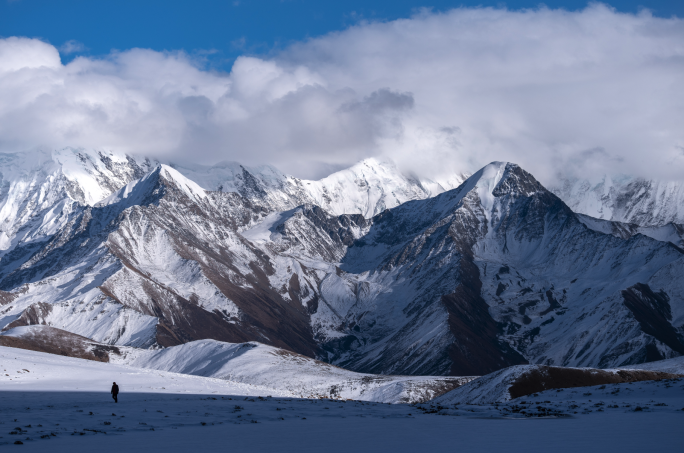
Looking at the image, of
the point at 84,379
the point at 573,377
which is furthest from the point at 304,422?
the point at 573,377

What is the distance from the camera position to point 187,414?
56.7 meters

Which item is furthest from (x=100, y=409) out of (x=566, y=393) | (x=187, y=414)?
(x=566, y=393)

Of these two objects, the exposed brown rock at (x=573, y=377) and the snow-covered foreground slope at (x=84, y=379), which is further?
the exposed brown rock at (x=573, y=377)

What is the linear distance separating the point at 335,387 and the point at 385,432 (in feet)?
439

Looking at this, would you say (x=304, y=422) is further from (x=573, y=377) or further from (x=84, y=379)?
(x=573, y=377)

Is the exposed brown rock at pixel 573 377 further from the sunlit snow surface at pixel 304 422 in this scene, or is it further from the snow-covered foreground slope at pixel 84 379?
the snow-covered foreground slope at pixel 84 379

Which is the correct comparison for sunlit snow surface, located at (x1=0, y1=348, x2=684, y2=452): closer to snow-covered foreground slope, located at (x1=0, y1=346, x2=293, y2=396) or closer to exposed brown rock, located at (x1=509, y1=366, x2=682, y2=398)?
snow-covered foreground slope, located at (x1=0, y1=346, x2=293, y2=396)

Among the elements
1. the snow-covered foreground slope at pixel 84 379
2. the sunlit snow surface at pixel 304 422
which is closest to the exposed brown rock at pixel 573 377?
the sunlit snow surface at pixel 304 422

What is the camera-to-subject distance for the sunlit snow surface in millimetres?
41125

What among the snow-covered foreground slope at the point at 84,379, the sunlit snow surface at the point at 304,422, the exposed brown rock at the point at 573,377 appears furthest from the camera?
the exposed brown rock at the point at 573,377

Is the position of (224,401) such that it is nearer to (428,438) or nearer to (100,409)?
(100,409)

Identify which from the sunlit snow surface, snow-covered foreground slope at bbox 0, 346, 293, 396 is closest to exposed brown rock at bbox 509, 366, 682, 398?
the sunlit snow surface

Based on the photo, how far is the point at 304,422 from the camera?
176ft

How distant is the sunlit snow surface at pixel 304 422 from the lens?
41125mm
